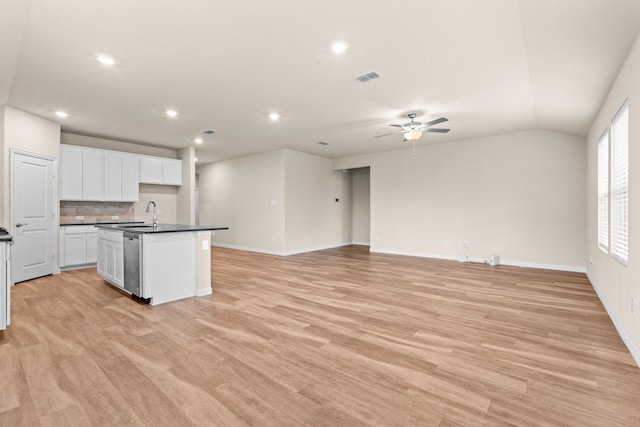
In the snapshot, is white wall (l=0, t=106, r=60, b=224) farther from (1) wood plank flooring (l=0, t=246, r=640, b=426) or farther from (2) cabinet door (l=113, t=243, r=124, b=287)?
(2) cabinet door (l=113, t=243, r=124, b=287)

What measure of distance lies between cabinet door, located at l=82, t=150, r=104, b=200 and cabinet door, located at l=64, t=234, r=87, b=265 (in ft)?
2.66

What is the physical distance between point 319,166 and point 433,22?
6.50 metres

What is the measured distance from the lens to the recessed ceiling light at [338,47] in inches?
115

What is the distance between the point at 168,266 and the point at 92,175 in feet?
12.8

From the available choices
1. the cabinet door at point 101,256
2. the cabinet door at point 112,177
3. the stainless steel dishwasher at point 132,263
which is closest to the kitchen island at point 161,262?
the stainless steel dishwasher at point 132,263

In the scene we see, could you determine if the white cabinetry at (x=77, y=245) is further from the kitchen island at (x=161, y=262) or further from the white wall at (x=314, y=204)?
the white wall at (x=314, y=204)

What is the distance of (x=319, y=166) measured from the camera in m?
9.02

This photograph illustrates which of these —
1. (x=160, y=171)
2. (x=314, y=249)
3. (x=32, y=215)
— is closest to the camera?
(x=32, y=215)

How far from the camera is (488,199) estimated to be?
6734 mm

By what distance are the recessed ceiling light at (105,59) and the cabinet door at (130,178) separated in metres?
4.12

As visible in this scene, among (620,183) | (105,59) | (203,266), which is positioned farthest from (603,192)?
(105,59)

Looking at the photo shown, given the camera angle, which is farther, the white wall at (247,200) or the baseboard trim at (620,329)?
the white wall at (247,200)

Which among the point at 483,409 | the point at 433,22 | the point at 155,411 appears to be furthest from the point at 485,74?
the point at 155,411

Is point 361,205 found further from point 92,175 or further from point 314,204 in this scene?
point 92,175
